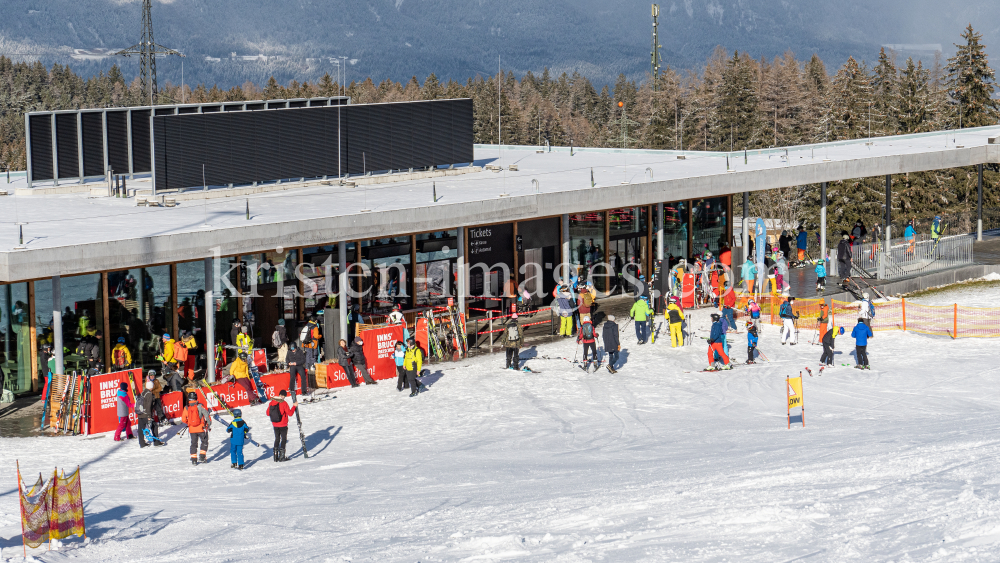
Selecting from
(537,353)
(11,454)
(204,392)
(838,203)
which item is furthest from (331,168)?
(838,203)

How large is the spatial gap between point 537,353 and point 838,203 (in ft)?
118

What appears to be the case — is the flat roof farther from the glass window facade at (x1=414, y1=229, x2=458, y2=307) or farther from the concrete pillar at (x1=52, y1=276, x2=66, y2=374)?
the glass window facade at (x1=414, y1=229, x2=458, y2=307)

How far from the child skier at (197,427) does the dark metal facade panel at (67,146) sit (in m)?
14.6

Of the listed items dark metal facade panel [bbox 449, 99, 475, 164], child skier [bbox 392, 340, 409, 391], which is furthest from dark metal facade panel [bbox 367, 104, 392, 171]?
child skier [bbox 392, 340, 409, 391]

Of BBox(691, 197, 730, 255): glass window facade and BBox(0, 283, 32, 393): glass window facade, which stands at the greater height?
BBox(691, 197, 730, 255): glass window facade

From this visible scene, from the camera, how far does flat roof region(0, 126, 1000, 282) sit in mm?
21778

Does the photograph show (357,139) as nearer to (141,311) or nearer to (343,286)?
(343,286)

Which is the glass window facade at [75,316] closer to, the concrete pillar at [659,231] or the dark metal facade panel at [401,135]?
the dark metal facade panel at [401,135]

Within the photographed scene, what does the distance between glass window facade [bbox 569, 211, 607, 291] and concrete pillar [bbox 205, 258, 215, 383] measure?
10.4 meters

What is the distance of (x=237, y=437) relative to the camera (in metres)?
17.7

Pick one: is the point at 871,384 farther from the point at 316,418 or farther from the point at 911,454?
the point at 316,418

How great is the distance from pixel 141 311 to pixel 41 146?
30.0 ft

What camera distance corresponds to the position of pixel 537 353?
25875mm

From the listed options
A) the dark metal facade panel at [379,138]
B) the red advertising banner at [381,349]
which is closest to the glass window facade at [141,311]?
the red advertising banner at [381,349]
